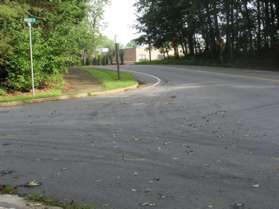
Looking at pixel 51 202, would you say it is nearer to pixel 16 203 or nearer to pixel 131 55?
pixel 16 203

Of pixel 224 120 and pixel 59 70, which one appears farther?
pixel 59 70

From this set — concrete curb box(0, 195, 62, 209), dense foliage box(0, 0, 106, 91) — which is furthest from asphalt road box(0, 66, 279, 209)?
dense foliage box(0, 0, 106, 91)

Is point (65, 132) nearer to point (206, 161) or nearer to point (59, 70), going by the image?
point (206, 161)

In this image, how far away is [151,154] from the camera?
884cm

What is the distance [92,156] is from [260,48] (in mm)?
40495

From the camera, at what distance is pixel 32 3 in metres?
26.9

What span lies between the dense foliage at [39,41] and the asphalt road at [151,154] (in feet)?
23.8

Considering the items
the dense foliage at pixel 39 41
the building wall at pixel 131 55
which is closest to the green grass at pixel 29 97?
the dense foliage at pixel 39 41

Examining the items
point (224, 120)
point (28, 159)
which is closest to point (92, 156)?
point (28, 159)

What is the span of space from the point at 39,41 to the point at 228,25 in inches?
1125

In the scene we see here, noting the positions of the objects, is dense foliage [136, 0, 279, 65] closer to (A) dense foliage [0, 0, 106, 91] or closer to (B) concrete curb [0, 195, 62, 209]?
(A) dense foliage [0, 0, 106, 91]

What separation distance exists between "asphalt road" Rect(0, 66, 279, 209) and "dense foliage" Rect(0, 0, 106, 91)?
7258 mm

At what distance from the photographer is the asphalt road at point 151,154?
6531 millimetres

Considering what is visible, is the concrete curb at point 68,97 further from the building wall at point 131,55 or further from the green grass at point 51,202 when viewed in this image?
the building wall at point 131,55
